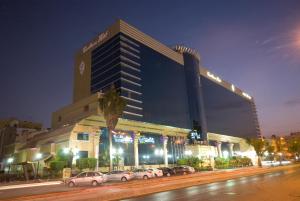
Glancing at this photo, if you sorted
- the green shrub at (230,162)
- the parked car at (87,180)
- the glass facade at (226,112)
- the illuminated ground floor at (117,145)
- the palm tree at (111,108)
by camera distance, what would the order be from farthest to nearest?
the glass facade at (226,112) < the green shrub at (230,162) < the illuminated ground floor at (117,145) < the palm tree at (111,108) < the parked car at (87,180)

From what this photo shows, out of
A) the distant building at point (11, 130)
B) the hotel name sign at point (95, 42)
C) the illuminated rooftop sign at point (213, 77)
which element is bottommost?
the distant building at point (11, 130)

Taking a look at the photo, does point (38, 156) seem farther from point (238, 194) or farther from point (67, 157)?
point (238, 194)

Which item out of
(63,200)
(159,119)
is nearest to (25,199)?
(63,200)

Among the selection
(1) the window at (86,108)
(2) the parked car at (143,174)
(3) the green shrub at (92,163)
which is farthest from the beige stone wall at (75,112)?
(2) the parked car at (143,174)

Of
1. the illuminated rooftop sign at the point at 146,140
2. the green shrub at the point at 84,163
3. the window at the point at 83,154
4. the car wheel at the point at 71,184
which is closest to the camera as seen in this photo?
the car wheel at the point at 71,184

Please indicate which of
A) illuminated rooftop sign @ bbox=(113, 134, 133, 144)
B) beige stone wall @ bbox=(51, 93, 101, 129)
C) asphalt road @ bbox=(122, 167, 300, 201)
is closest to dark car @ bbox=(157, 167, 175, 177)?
illuminated rooftop sign @ bbox=(113, 134, 133, 144)

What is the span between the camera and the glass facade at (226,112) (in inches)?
5664

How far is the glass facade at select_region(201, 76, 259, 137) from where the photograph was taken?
144 metres

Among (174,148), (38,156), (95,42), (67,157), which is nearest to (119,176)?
(67,157)

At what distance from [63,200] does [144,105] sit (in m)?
85.1

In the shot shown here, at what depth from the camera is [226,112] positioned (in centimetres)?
16062

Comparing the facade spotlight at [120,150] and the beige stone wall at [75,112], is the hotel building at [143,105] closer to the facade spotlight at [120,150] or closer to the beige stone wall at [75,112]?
the beige stone wall at [75,112]

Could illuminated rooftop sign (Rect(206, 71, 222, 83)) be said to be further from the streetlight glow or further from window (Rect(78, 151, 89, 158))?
the streetlight glow

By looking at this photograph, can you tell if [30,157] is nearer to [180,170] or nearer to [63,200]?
[180,170]
